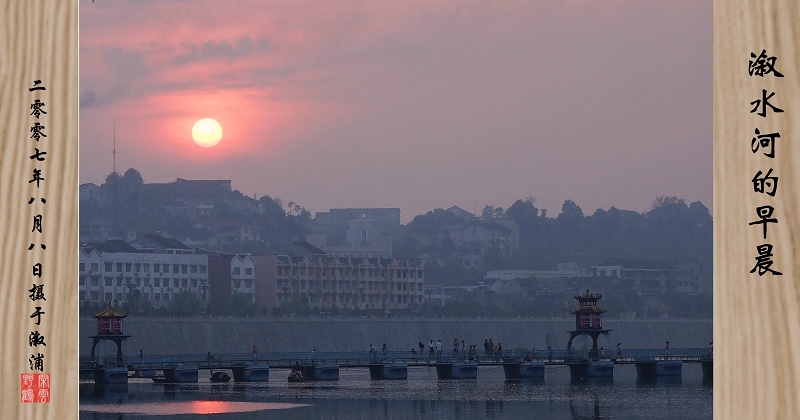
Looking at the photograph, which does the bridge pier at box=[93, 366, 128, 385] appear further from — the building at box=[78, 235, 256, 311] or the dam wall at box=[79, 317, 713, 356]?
the building at box=[78, 235, 256, 311]

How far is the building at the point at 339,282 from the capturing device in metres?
73.2

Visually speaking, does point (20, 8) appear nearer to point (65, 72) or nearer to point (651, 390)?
point (65, 72)

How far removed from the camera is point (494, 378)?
149ft

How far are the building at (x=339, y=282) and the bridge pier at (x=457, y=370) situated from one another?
29.5m

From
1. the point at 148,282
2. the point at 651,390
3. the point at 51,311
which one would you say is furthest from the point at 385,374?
the point at 51,311

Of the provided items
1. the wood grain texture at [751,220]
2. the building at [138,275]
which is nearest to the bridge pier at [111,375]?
the building at [138,275]

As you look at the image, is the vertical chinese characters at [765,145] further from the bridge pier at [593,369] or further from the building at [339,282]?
the building at [339,282]

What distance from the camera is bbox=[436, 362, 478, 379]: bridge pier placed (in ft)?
133

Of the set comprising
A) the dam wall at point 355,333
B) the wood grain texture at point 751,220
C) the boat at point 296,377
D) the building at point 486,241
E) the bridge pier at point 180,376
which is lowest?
the boat at point 296,377

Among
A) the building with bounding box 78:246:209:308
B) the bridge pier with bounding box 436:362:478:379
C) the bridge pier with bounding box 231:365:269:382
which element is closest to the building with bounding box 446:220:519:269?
the building with bounding box 78:246:209:308

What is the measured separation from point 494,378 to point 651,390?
9431mm

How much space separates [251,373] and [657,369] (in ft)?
47.1

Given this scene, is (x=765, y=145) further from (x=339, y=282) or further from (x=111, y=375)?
(x=339, y=282)

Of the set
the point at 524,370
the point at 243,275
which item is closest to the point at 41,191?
the point at 524,370
